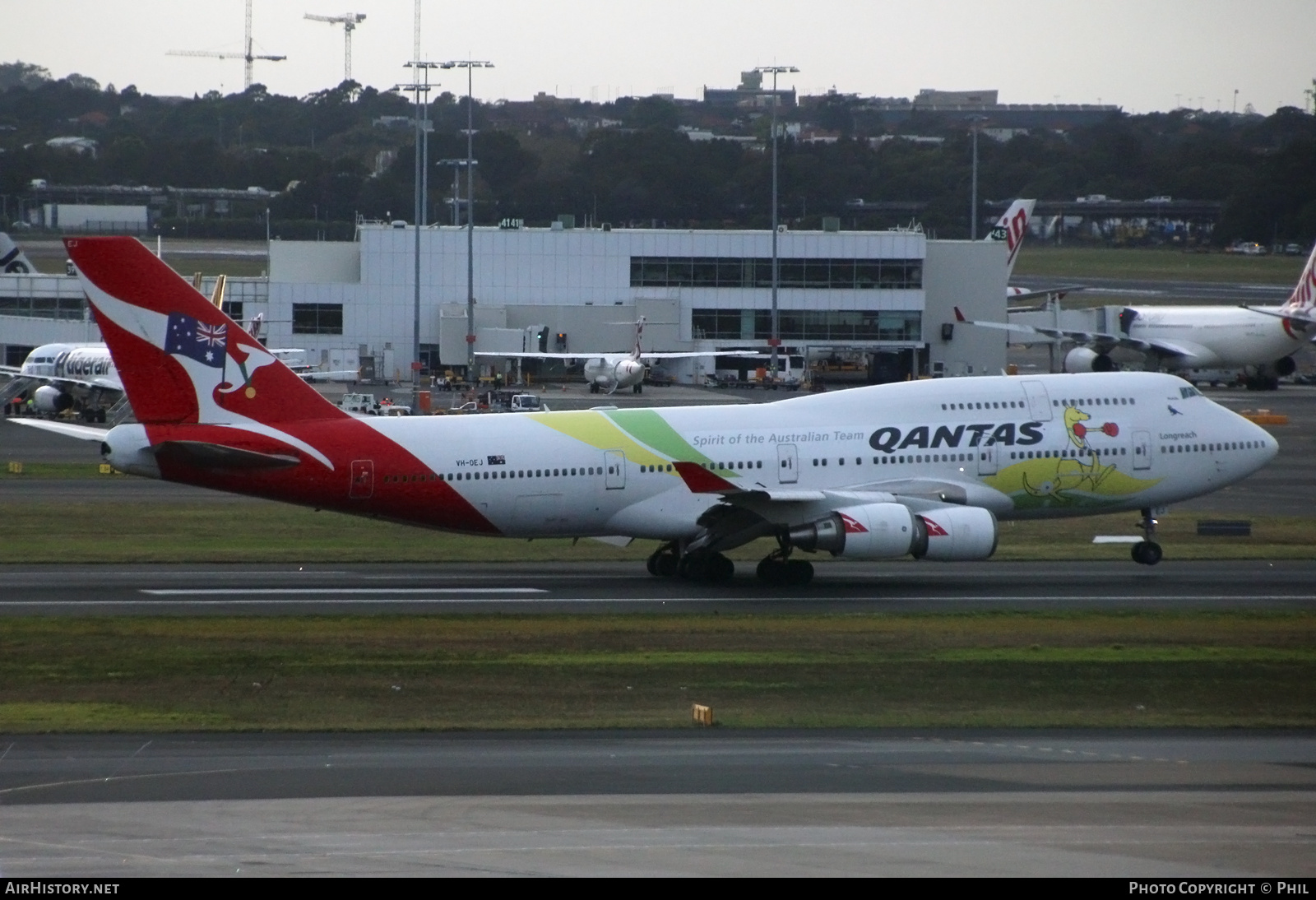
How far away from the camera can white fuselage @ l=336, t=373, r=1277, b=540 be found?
35.8 meters

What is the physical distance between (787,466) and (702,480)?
291 centimetres

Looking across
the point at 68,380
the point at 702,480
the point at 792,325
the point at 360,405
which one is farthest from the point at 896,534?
the point at 792,325

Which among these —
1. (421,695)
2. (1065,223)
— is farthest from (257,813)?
(1065,223)

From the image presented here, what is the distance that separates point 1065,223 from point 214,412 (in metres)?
162

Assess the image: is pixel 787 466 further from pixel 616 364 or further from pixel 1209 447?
pixel 616 364

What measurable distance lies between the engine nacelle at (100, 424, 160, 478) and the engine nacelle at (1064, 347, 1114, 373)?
72.6m

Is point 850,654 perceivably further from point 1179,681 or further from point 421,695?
point 421,695

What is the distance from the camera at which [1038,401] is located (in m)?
38.2

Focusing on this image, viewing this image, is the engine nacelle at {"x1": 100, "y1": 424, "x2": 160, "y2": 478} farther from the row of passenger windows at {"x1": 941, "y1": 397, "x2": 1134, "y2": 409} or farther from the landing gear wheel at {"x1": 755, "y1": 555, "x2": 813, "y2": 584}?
the row of passenger windows at {"x1": 941, "y1": 397, "x2": 1134, "y2": 409}

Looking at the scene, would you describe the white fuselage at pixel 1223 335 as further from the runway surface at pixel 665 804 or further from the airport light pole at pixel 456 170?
the runway surface at pixel 665 804

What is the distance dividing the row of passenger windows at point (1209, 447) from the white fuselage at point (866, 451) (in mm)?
44

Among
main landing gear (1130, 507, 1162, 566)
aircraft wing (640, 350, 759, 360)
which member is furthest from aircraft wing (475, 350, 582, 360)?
main landing gear (1130, 507, 1162, 566)

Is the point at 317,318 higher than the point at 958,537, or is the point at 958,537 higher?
the point at 317,318

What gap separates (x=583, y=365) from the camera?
10256 centimetres
